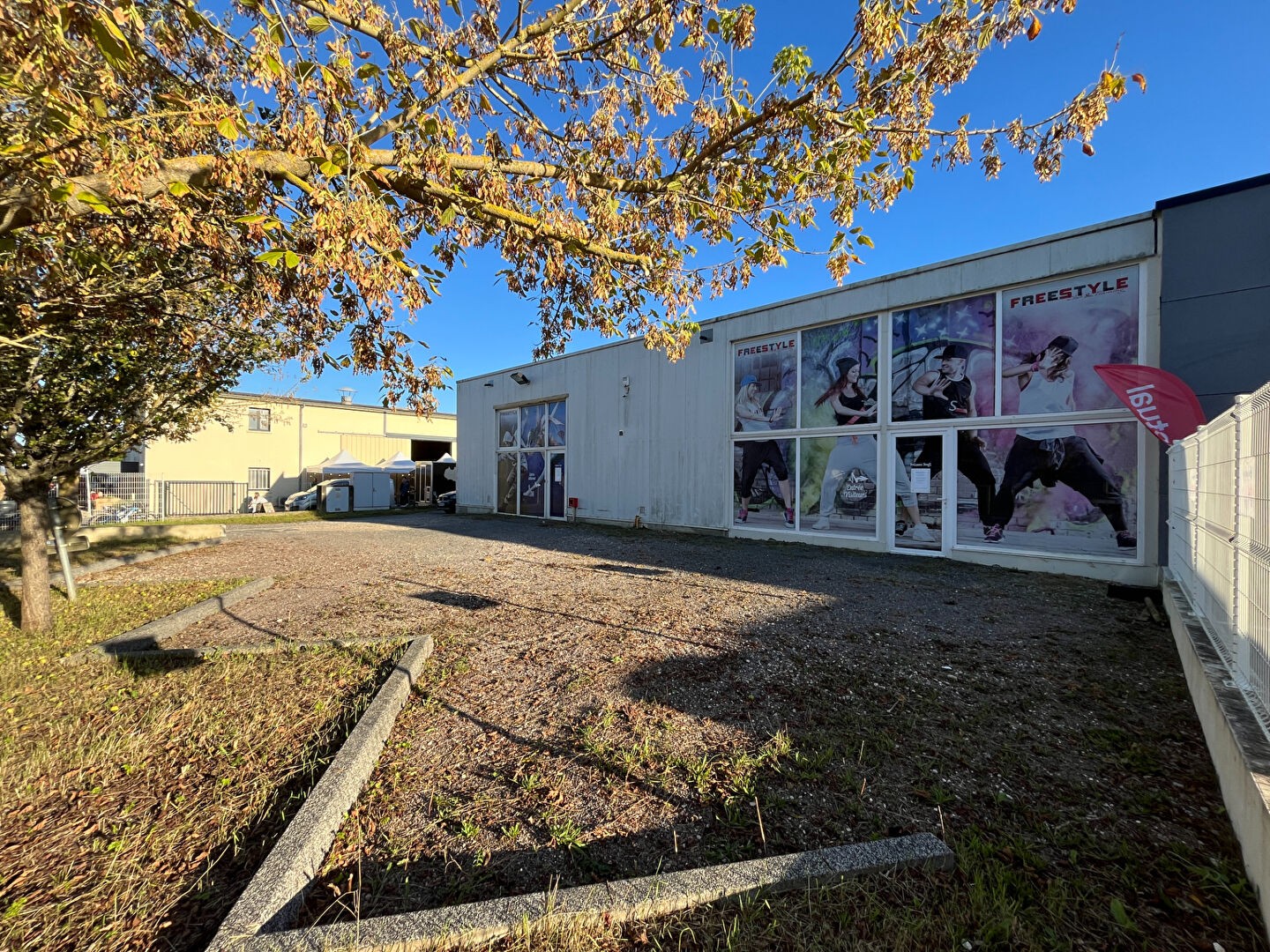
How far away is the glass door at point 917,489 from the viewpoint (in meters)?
9.84

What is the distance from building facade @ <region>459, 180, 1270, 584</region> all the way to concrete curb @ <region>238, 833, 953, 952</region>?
8.39m

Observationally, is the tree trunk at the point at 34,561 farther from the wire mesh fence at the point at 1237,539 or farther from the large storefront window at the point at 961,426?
the large storefront window at the point at 961,426

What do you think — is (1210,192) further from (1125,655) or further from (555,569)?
(555,569)

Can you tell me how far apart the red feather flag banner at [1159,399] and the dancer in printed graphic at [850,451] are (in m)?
3.62

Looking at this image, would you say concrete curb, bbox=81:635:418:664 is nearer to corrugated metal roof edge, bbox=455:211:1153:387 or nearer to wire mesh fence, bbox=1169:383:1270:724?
wire mesh fence, bbox=1169:383:1270:724

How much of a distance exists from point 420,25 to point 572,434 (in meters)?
14.4

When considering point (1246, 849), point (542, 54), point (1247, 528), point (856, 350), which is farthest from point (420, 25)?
point (856, 350)

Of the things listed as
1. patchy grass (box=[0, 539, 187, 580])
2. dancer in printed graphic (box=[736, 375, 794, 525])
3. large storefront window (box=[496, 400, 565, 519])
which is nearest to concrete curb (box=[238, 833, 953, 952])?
patchy grass (box=[0, 539, 187, 580])

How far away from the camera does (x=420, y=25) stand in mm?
3281

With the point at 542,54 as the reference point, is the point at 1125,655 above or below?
below

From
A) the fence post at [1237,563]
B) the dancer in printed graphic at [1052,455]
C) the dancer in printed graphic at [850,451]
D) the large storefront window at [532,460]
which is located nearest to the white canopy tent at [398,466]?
the large storefront window at [532,460]

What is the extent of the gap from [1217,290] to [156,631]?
13014 mm

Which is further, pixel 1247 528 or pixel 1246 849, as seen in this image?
pixel 1247 528

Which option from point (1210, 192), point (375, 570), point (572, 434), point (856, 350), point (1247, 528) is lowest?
point (375, 570)
